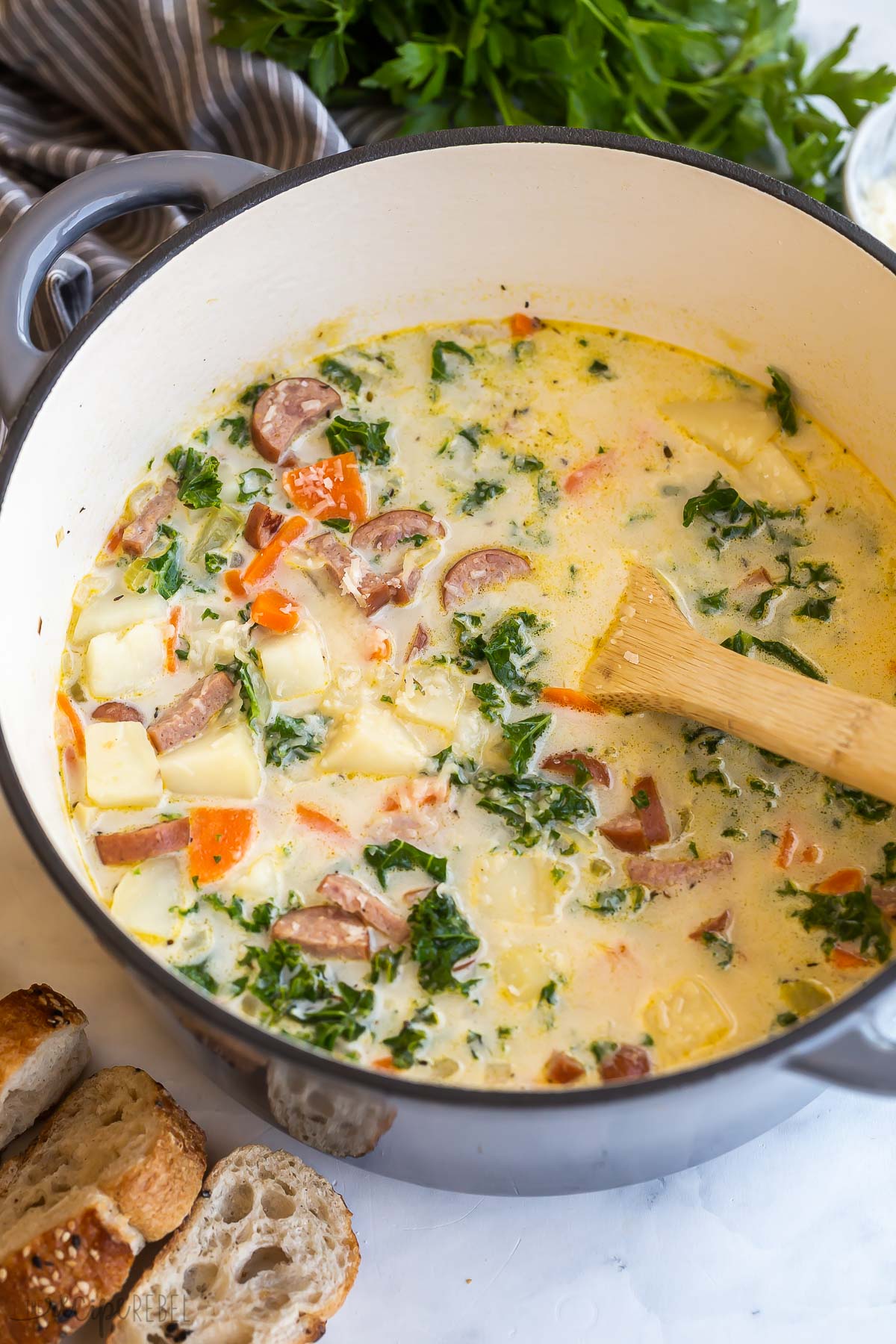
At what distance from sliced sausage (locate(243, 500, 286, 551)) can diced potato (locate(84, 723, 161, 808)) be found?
54cm

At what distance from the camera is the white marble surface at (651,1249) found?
92.4 inches

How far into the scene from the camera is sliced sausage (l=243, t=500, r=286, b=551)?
2896 mm

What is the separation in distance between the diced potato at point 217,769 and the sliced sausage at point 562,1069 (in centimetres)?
80

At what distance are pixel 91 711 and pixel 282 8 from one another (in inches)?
74.4

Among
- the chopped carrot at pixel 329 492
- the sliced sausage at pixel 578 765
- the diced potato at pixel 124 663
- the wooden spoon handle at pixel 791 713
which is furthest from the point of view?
the chopped carrot at pixel 329 492

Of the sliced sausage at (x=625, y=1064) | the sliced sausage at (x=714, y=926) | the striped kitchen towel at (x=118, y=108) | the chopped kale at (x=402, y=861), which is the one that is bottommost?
the sliced sausage at (x=714, y=926)

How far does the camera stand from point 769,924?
243cm

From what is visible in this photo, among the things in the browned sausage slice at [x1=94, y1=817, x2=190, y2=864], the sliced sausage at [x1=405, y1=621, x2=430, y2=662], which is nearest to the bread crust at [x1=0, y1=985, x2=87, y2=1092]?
the browned sausage slice at [x1=94, y1=817, x2=190, y2=864]

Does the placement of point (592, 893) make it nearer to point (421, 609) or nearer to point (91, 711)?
point (421, 609)

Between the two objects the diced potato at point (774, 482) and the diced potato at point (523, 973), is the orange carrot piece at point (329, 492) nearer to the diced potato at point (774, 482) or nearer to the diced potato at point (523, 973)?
the diced potato at point (774, 482)

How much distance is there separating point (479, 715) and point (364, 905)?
0.50m

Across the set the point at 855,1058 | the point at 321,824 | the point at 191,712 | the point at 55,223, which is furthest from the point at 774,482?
the point at 55,223

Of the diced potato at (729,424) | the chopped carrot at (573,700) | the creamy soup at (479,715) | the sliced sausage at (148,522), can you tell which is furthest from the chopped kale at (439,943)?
the diced potato at (729,424)

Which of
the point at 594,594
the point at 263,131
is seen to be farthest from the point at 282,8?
the point at 594,594
